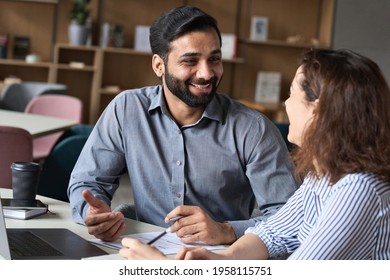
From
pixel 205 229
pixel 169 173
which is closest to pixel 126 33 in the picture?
pixel 169 173

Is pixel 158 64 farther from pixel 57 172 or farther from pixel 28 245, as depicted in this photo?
pixel 28 245

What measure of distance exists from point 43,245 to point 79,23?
18.5 feet

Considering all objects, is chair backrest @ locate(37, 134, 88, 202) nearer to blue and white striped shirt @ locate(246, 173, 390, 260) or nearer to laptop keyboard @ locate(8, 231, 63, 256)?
laptop keyboard @ locate(8, 231, 63, 256)

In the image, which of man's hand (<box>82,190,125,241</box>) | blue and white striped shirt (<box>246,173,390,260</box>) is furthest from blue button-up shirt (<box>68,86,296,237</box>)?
blue and white striped shirt (<box>246,173,390,260</box>)

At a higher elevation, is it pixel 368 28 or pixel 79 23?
pixel 368 28

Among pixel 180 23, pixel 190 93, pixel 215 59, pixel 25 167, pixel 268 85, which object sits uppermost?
pixel 180 23

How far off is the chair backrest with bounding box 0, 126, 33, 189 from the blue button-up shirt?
0.98 meters

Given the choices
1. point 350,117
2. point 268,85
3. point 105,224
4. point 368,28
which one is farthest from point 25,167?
point 268,85

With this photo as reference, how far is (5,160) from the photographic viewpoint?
11.7 ft

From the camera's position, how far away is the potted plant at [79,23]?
7.44 m

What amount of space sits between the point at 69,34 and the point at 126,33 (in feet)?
1.89

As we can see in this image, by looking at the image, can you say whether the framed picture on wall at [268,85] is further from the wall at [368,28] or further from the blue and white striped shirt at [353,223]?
the blue and white striped shirt at [353,223]

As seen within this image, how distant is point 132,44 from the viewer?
7957 millimetres

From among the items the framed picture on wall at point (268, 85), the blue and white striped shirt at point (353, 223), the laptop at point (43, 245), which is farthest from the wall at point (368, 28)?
the blue and white striped shirt at point (353, 223)
